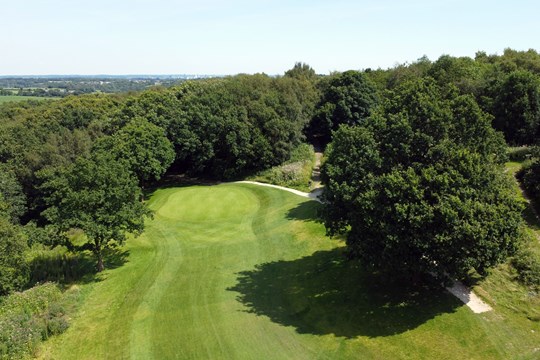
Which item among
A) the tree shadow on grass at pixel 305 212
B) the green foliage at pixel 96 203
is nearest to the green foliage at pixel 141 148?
the green foliage at pixel 96 203

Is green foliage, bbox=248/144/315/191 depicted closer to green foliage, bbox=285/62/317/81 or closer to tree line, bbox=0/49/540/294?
tree line, bbox=0/49/540/294

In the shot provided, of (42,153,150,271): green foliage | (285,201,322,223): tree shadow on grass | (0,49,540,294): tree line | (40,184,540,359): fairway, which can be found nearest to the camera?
(40,184,540,359): fairway

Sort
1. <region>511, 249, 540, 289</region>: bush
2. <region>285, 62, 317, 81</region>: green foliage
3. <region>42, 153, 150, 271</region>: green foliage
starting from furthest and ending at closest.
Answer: <region>285, 62, 317, 81</region>: green foliage < <region>42, 153, 150, 271</region>: green foliage < <region>511, 249, 540, 289</region>: bush

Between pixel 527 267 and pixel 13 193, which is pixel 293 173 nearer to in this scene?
pixel 527 267

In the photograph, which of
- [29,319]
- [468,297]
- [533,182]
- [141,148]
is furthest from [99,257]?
[533,182]

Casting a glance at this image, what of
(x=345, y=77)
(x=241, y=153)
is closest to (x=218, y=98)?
(x=241, y=153)

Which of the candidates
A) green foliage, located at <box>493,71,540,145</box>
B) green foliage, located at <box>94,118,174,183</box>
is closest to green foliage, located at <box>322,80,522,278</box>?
green foliage, located at <box>493,71,540,145</box>

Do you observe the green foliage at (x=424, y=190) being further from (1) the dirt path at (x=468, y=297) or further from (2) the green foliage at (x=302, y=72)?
(2) the green foliage at (x=302, y=72)
